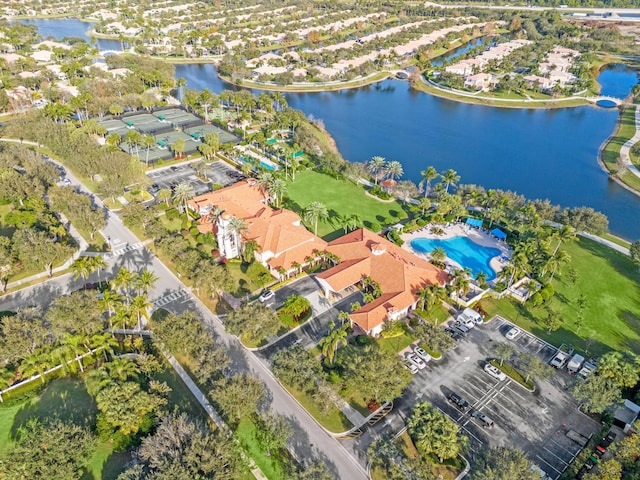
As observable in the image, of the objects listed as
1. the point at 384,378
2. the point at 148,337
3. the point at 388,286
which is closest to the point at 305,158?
the point at 388,286

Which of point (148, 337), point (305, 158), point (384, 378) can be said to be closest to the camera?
point (384, 378)

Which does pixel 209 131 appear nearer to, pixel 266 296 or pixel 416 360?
pixel 266 296

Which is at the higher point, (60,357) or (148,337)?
(60,357)

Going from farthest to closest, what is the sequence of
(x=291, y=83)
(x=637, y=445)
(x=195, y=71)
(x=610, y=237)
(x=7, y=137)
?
(x=195, y=71), (x=291, y=83), (x=7, y=137), (x=610, y=237), (x=637, y=445)

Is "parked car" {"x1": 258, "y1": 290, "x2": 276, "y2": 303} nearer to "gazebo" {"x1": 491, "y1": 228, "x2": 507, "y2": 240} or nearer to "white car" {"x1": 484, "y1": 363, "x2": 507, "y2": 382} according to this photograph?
"white car" {"x1": 484, "y1": 363, "x2": 507, "y2": 382}

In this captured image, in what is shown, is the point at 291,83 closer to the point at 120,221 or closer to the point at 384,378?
the point at 120,221
